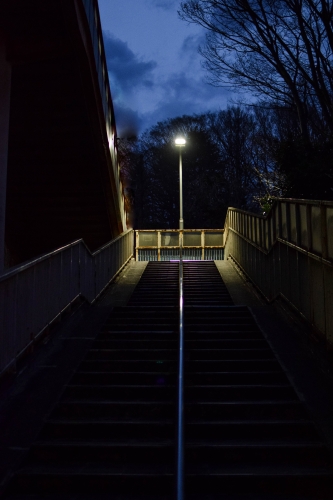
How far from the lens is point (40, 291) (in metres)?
5.13

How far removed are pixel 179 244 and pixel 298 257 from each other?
12208 mm

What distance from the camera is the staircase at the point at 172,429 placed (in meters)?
3.00

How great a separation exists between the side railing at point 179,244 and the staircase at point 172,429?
39.0 feet

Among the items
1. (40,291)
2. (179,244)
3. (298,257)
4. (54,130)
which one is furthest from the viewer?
(179,244)

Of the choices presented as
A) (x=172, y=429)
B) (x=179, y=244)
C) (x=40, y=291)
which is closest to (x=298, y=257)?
(x=172, y=429)

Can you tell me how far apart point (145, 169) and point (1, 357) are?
3565 centimetres

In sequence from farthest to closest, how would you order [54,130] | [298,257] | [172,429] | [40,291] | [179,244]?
[179,244] < [54,130] < [298,257] < [40,291] < [172,429]

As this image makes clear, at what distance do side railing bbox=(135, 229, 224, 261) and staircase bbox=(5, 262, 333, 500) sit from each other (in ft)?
39.0

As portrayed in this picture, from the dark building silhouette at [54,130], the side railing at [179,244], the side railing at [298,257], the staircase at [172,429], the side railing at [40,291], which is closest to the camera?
the staircase at [172,429]

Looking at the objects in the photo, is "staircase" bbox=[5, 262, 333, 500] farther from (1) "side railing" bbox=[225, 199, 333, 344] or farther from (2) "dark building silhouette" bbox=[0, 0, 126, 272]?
(2) "dark building silhouette" bbox=[0, 0, 126, 272]

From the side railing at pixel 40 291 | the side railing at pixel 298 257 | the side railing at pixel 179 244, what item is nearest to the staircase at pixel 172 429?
the side railing at pixel 40 291

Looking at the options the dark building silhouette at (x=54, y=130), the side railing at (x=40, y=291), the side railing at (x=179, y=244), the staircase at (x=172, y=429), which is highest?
the dark building silhouette at (x=54, y=130)

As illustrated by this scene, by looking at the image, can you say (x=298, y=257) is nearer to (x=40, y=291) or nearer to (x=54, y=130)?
(x=40, y=291)

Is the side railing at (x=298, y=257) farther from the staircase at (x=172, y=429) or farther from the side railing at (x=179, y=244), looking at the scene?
the side railing at (x=179, y=244)
